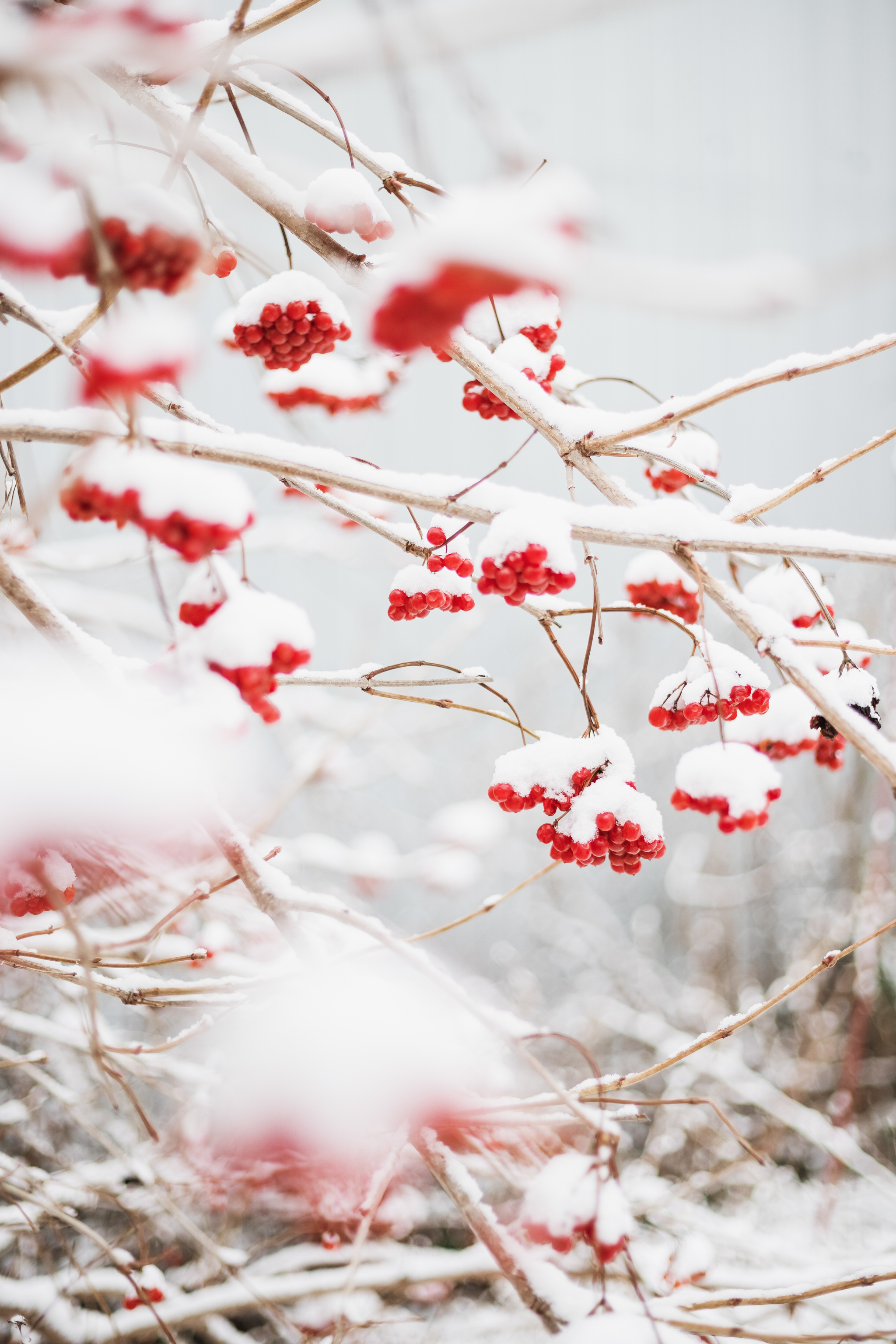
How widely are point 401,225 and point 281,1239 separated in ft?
9.16

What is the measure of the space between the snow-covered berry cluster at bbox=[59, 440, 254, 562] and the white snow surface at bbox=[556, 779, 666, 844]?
0.72m

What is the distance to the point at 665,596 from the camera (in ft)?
5.57

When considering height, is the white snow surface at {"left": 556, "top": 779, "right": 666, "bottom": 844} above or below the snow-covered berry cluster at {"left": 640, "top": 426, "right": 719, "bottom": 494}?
below

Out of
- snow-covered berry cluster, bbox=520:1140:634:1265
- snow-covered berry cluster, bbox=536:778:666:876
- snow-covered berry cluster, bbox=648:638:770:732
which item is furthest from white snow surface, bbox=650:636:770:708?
snow-covered berry cluster, bbox=520:1140:634:1265

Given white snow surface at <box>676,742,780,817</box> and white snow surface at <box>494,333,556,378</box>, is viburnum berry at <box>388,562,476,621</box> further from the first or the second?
white snow surface at <box>676,742,780,817</box>

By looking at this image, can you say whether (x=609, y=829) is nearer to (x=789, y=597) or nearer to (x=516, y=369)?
(x=789, y=597)

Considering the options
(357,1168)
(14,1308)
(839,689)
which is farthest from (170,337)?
(14,1308)

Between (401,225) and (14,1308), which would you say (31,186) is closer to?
(401,225)

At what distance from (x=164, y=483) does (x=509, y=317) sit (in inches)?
43.1

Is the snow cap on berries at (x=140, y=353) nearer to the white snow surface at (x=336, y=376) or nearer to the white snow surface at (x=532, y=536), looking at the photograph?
the white snow surface at (x=532, y=536)

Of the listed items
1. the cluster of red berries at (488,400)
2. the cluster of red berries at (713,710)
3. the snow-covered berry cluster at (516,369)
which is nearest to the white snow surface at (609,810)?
the cluster of red berries at (713,710)

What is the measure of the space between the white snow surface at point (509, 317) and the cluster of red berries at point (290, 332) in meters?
0.28

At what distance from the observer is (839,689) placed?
4.14ft

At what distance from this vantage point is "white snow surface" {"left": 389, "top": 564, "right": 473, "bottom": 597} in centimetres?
144
